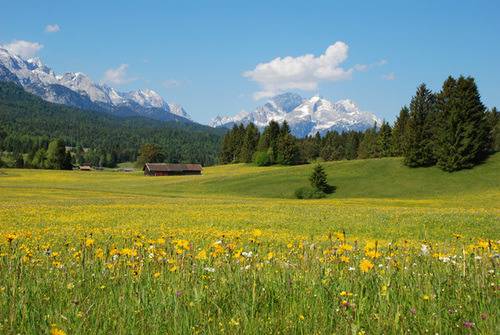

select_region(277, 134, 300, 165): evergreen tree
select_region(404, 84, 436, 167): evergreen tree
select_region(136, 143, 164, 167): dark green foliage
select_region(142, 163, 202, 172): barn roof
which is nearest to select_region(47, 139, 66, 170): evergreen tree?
select_region(142, 163, 202, 172): barn roof

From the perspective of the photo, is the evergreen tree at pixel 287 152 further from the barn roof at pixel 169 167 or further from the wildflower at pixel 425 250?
the wildflower at pixel 425 250

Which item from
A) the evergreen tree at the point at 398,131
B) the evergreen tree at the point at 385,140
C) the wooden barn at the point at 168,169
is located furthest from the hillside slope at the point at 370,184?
the wooden barn at the point at 168,169

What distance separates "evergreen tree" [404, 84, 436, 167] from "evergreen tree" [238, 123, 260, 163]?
233 ft

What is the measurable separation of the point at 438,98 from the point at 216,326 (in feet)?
273

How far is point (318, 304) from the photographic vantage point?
460 centimetres

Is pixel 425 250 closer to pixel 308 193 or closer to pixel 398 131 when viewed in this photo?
pixel 308 193

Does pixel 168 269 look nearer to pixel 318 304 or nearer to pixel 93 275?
pixel 93 275

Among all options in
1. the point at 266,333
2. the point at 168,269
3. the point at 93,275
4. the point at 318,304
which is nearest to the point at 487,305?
the point at 318,304

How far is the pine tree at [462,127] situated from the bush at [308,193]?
22.4 meters

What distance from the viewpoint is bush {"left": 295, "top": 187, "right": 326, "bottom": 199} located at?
2813 inches

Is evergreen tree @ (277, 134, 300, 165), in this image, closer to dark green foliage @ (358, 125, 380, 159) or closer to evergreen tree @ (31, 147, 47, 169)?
dark green foliage @ (358, 125, 380, 159)

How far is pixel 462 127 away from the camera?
75.4m

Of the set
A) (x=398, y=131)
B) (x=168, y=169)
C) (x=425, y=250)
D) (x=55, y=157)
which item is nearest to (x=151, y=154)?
(x=55, y=157)

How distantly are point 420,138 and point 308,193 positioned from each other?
25.0m
